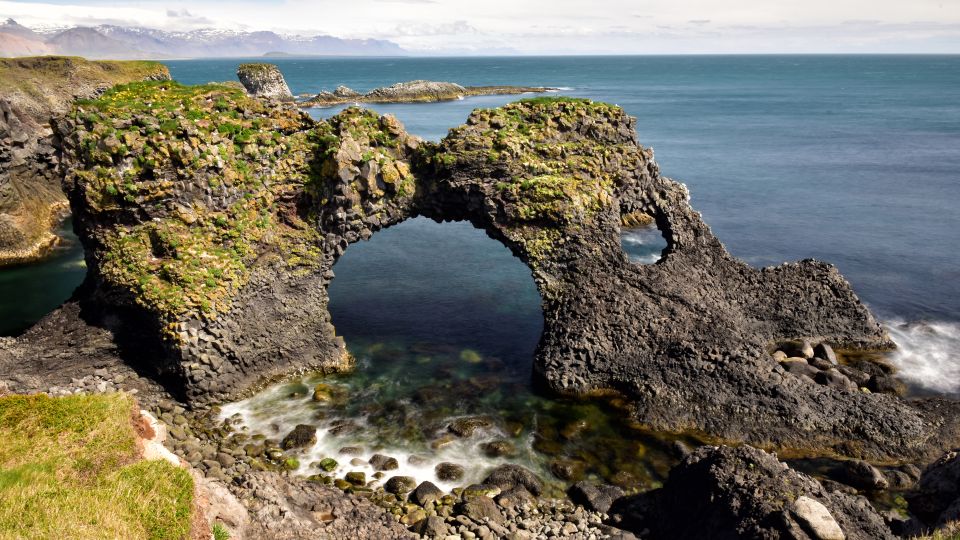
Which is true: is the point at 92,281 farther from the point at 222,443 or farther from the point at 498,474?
the point at 498,474

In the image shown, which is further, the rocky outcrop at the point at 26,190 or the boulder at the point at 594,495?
the rocky outcrop at the point at 26,190

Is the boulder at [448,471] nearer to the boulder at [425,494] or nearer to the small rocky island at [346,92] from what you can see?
the boulder at [425,494]

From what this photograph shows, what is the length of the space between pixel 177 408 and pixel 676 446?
23167mm

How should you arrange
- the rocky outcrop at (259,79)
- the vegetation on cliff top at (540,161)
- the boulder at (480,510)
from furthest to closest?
1. the rocky outcrop at (259,79)
2. the vegetation on cliff top at (540,161)
3. the boulder at (480,510)

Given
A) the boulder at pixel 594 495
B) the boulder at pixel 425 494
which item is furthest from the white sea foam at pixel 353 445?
the boulder at pixel 594 495

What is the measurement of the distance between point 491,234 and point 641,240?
28.8 meters

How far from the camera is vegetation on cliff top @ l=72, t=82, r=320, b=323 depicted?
28125 millimetres

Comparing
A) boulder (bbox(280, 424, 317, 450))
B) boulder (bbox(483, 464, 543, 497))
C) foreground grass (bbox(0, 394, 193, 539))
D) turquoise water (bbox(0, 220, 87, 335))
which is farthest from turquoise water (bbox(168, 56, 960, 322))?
turquoise water (bbox(0, 220, 87, 335))

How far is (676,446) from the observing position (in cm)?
2667

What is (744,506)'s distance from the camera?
752 inches

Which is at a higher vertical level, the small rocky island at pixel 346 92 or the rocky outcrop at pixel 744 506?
the small rocky island at pixel 346 92

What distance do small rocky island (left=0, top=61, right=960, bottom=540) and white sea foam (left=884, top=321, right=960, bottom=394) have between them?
2.25 meters

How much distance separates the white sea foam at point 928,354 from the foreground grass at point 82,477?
3643 cm

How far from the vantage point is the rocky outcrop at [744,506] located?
1800cm
